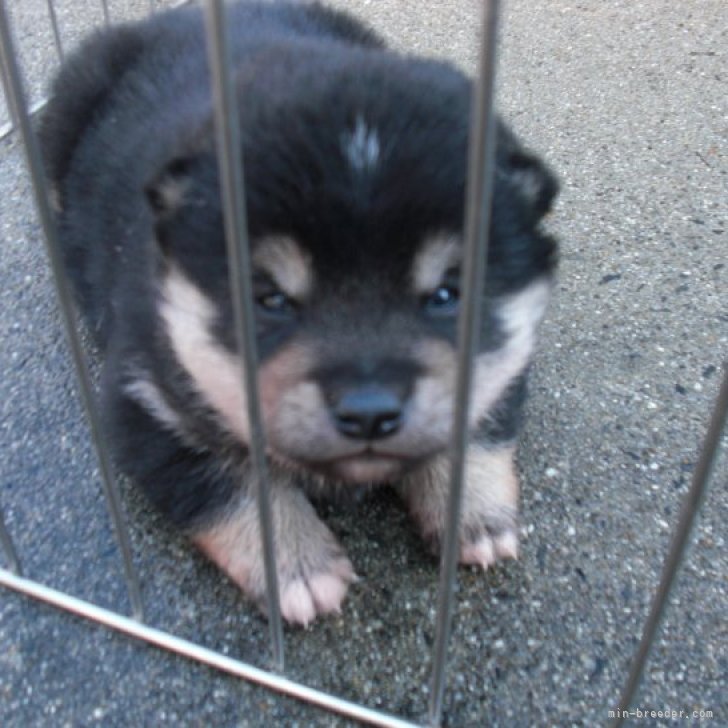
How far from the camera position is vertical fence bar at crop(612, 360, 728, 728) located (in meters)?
1.16

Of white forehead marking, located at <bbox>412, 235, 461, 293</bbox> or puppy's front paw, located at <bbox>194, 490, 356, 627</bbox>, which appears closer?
white forehead marking, located at <bbox>412, 235, 461, 293</bbox>

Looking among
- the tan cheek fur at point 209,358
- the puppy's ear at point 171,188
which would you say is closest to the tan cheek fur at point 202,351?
the tan cheek fur at point 209,358

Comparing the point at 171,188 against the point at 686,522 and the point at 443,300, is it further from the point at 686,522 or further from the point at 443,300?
the point at 686,522

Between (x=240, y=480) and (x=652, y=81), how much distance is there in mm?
2825

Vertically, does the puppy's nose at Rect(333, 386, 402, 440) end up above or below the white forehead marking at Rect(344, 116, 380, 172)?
below

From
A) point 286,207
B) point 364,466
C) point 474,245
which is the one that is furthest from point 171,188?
point 474,245

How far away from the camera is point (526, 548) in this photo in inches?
78.9

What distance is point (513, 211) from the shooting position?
1636mm

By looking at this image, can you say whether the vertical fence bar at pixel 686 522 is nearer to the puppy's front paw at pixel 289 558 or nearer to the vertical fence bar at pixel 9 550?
the puppy's front paw at pixel 289 558

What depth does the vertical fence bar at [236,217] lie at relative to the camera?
1052mm

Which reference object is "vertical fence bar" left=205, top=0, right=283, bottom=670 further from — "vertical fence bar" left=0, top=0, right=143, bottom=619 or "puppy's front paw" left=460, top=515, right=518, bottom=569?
"puppy's front paw" left=460, top=515, right=518, bottom=569

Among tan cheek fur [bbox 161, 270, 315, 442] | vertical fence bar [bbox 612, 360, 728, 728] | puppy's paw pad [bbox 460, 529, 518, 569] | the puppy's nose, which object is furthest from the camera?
puppy's paw pad [bbox 460, 529, 518, 569]

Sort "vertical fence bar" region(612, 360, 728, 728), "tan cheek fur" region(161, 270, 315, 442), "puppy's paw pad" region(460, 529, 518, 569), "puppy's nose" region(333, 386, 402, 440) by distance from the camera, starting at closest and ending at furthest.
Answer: "vertical fence bar" region(612, 360, 728, 728) → "puppy's nose" region(333, 386, 402, 440) → "tan cheek fur" region(161, 270, 315, 442) → "puppy's paw pad" region(460, 529, 518, 569)

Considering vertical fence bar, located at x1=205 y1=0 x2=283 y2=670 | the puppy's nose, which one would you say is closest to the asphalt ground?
vertical fence bar, located at x1=205 y1=0 x2=283 y2=670
